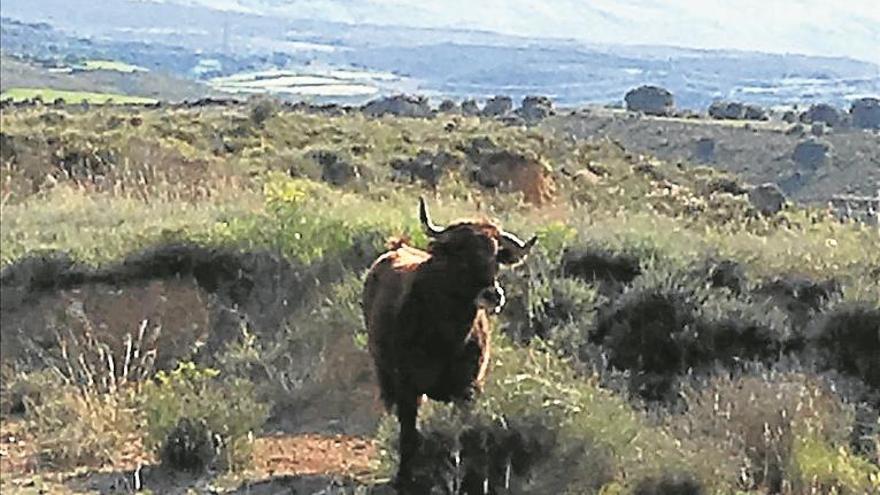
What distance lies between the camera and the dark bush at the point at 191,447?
10.7m

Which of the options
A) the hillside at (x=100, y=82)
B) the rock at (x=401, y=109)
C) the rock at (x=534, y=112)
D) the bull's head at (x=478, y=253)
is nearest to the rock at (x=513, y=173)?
the hillside at (x=100, y=82)

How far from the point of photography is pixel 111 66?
143ft

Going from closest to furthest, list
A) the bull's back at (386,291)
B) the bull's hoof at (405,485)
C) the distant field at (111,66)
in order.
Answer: the bull's hoof at (405,485), the bull's back at (386,291), the distant field at (111,66)

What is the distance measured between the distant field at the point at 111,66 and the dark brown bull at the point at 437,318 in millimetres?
30805

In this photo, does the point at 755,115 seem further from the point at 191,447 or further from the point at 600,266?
the point at 191,447

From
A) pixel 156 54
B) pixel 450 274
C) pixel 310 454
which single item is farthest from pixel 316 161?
pixel 450 274

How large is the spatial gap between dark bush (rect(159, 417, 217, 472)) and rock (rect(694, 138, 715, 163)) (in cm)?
2613

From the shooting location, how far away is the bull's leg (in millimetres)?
9445

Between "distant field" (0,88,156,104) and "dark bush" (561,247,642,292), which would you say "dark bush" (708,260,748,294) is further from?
"distant field" (0,88,156,104)

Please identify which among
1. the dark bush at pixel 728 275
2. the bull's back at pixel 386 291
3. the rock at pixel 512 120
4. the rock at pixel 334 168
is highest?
the bull's back at pixel 386 291

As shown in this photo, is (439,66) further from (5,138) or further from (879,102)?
(5,138)

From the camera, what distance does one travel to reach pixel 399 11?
23875 millimetres

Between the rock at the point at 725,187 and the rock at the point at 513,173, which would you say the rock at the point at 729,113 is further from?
the rock at the point at 513,173

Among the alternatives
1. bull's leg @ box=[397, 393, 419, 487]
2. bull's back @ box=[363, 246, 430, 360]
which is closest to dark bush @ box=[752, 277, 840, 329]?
bull's back @ box=[363, 246, 430, 360]
